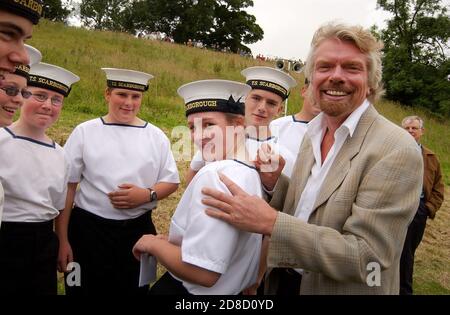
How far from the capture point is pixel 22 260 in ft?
8.11

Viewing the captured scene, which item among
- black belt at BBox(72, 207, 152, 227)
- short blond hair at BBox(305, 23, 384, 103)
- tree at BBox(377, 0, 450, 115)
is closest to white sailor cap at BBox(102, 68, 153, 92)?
black belt at BBox(72, 207, 152, 227)

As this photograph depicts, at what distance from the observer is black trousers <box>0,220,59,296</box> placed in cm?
243

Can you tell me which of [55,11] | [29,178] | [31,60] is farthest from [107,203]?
[55,11]

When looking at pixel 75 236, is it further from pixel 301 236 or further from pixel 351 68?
pixel 351 68

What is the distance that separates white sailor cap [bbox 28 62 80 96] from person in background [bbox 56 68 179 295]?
1.27 ft

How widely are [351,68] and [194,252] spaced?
3.80 feet

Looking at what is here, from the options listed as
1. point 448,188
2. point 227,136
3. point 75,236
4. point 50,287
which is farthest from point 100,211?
point 448,188

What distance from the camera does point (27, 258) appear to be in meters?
2.50

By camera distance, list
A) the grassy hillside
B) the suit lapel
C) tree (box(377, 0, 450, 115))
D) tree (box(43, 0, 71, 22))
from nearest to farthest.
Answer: the suit lapel
the grassy hillside
tree (box(377, 0, 450, 115))
tree (box(43, 0, 71, 22))

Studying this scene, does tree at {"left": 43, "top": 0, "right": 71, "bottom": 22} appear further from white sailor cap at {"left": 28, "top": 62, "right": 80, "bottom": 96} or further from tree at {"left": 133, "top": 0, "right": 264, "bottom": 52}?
white sailor cap at {"left": 28, "top": 62, "right": 80, "bottom": 96}

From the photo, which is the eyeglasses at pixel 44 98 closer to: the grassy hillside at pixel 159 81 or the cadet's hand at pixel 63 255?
the cadet's hand at pixel 63 255

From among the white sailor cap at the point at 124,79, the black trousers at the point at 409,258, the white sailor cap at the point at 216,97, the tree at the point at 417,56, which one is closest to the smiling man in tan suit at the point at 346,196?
the white sailor cap at the point at 216,97

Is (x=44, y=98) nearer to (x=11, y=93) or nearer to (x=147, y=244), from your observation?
(x=11, y=93)

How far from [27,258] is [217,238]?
1.59 meters
